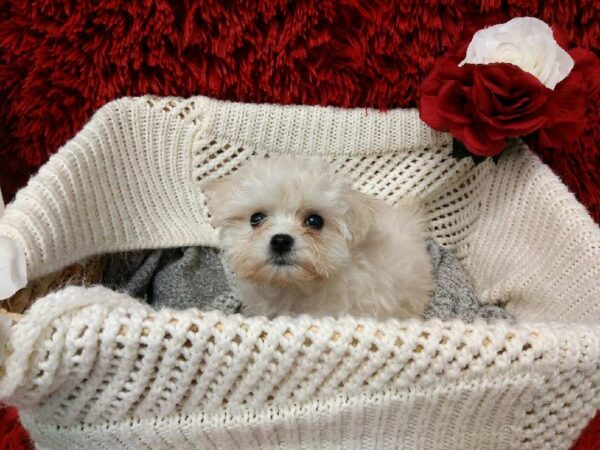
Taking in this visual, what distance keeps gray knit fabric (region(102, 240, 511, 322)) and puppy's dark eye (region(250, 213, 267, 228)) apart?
10.5 inches

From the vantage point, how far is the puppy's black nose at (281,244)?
3.64 ft

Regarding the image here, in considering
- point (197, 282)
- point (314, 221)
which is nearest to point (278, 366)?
point (314, 221)

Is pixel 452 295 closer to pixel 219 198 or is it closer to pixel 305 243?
pixel 305 243

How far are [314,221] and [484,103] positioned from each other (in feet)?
1.52

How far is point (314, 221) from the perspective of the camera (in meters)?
1.20

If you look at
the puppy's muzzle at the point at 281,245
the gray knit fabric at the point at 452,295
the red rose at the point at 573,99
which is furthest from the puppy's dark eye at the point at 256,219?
the red rose at the point at 573,99

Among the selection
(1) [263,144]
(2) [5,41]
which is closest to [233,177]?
(1) [263,144]

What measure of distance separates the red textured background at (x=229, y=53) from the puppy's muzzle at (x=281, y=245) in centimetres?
52

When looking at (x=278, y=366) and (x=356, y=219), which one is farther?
(x=356, y=219)

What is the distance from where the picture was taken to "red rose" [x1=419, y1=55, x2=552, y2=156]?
122 centimetres

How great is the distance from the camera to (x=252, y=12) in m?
1.35

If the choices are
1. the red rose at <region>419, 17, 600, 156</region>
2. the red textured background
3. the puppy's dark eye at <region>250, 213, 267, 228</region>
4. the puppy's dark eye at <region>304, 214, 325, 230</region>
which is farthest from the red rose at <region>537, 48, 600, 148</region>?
the puppy's dark eye at <region>250, 213, 267, 228</region>

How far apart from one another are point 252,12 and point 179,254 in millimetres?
669

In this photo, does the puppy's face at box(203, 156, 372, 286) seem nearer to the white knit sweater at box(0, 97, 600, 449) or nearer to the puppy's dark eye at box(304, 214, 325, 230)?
the puppy's dark eye at box(304, 214, 325, 230)
